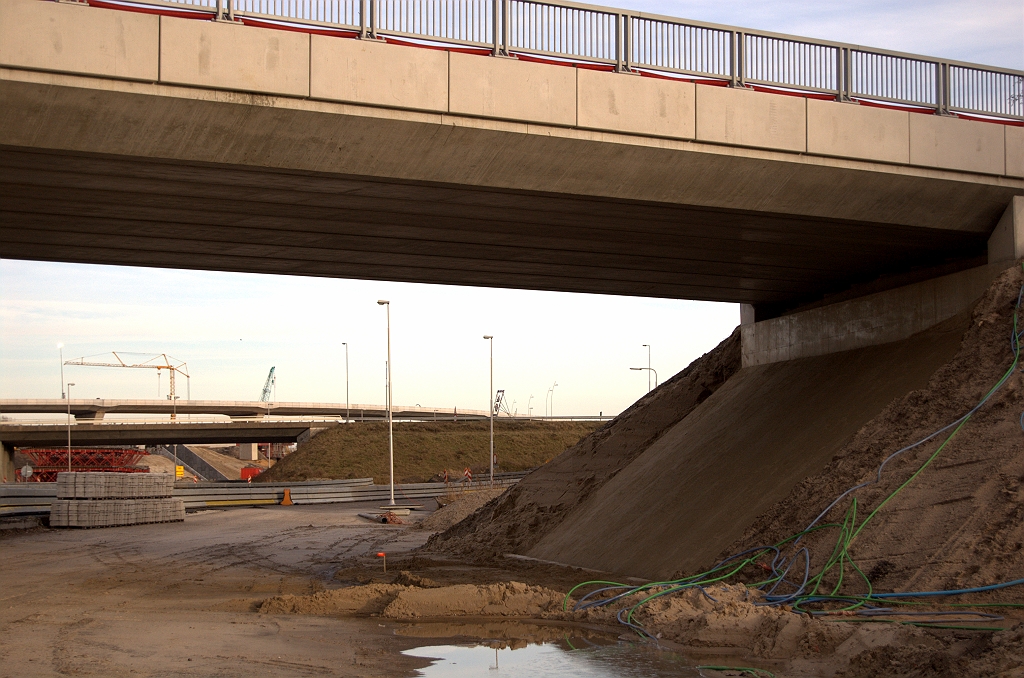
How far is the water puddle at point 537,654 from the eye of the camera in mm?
9461

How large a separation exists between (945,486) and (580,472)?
1088 cm

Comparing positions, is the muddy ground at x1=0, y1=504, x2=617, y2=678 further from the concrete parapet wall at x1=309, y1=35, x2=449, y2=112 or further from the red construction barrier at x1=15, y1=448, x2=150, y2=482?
the red construction barrier at x1=15, y1=448, x2=150, y2=482

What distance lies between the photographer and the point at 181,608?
13797 mm

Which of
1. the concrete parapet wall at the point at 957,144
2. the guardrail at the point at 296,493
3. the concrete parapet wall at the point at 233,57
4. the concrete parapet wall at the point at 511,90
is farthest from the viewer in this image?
the guardrail at the point at 296,493

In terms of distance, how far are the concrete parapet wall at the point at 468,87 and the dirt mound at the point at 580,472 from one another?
9.54 meters

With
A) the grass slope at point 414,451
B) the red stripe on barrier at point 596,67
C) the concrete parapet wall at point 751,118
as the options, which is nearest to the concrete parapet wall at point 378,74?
the red stripe on barrier at point 596,67

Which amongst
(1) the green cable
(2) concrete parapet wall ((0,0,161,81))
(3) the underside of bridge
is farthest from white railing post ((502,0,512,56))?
(1) the green cable

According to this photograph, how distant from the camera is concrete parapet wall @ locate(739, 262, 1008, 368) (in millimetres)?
15852

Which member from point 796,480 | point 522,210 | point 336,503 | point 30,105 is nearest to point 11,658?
point 30,105

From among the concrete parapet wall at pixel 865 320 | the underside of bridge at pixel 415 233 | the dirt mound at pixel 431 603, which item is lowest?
the dirt mound at pixel 431 603

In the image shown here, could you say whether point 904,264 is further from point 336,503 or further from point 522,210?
point 336,503

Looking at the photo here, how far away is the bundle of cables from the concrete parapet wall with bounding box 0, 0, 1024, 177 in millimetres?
2918

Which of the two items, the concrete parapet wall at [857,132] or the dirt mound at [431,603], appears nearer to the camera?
the dirt mound at [431,603]

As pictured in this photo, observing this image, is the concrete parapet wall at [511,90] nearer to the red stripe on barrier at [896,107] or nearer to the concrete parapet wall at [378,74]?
the concrete parapet wall at [378,74]
